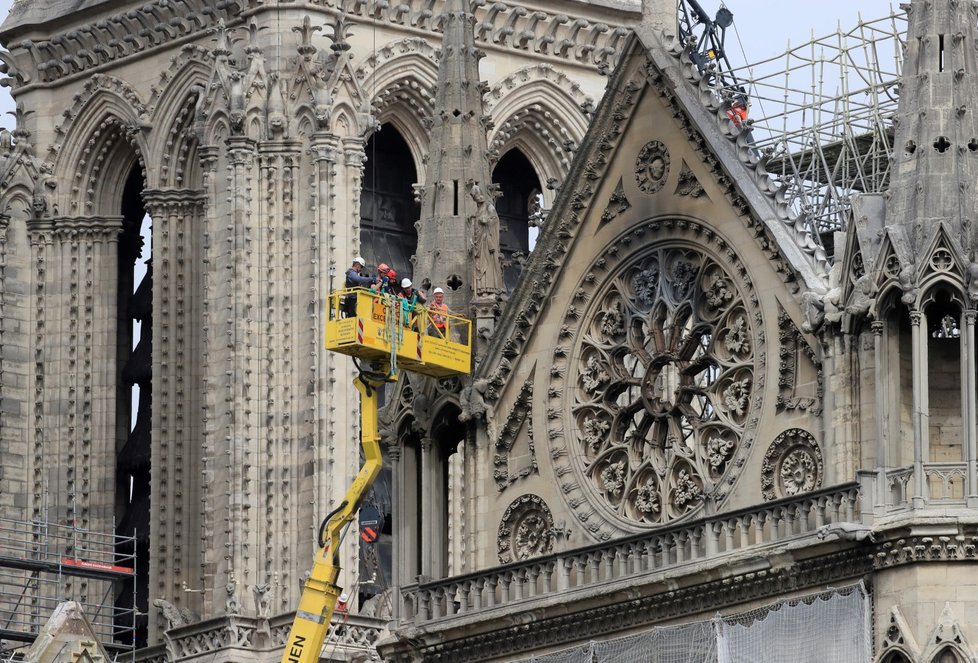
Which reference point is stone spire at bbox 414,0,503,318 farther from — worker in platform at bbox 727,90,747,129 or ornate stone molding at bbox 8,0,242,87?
ornate stone molding at bbox 8,0,242,87

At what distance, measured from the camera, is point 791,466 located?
54.2 m

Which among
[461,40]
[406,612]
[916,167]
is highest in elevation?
[461,40]

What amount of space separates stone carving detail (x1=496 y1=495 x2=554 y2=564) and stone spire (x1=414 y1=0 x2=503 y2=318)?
283cm

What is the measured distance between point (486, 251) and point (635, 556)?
600cm

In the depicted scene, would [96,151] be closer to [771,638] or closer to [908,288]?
[771,638]

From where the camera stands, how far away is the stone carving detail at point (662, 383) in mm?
55250

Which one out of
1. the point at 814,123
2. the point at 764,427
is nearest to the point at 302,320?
the point at 814,123

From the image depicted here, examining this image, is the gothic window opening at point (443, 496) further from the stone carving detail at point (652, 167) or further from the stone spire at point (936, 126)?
the stone spire at point (936, 126)

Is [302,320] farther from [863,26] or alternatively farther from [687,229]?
[687,229]

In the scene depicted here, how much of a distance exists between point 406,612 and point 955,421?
31.2 feet

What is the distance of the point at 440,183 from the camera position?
59938 millimetres

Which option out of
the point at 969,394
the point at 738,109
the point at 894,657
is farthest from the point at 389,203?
the point at 894,657

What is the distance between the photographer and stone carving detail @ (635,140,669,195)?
57.1 meters

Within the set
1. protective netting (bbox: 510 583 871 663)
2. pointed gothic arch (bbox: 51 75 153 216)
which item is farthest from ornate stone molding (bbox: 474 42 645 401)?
pointed gothic arch (bbox: 51 75 153 216)
